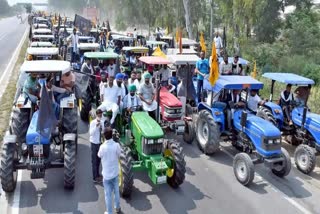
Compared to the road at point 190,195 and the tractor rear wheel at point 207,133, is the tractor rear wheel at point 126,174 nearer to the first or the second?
the road at point 190,195

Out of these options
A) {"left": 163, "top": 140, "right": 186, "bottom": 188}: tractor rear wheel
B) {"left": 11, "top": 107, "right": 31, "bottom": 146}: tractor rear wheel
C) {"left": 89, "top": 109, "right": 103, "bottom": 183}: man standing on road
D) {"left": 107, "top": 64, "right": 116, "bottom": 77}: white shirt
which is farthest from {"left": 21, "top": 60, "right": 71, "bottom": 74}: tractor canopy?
{"left": 107, "top": 64, "right": 116, "bottom": 77}: white shirt

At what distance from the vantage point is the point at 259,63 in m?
24.0

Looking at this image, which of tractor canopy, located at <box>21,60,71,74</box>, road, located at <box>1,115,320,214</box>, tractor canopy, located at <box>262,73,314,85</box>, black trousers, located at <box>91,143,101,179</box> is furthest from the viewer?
tractor canopy, located at <box>262,73,314,85</box>

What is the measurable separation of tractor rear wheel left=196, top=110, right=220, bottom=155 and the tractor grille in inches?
91.5

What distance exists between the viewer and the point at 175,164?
26.2ft

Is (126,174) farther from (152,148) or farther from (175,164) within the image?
(175,164)

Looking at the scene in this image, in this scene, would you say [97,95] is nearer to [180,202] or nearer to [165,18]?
[180,202]

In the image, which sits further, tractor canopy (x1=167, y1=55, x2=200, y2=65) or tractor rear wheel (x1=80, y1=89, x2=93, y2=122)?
tractor canopy (x1=167, y1=55, x2=200, y2=65)

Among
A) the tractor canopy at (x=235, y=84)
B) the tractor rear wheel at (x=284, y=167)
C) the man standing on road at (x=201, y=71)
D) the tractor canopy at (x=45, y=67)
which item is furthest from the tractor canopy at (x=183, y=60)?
the tractor rear wheel at (x=284, y=167)

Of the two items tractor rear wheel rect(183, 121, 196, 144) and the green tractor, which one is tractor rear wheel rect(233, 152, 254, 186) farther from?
tractor rear wheel rect(183, 121, 196, 144)

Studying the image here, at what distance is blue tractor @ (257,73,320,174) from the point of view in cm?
945

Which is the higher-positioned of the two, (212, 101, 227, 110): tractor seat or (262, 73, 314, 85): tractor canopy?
(262, 73, 314, 85): tractor canopy

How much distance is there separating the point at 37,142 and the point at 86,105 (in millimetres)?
4750

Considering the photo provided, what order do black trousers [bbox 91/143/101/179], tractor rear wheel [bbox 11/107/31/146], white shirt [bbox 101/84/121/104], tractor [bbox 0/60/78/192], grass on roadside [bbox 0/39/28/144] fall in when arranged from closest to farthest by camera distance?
tractor [bbox 0/60/78/192] → black trousers [bbox 91/143/101/179] → tractor rear wheel [bbox 11/107/31/146] → white shirt [bbox 101/84/121/104] → grass on roadside [bbox 0/39/28/144]
